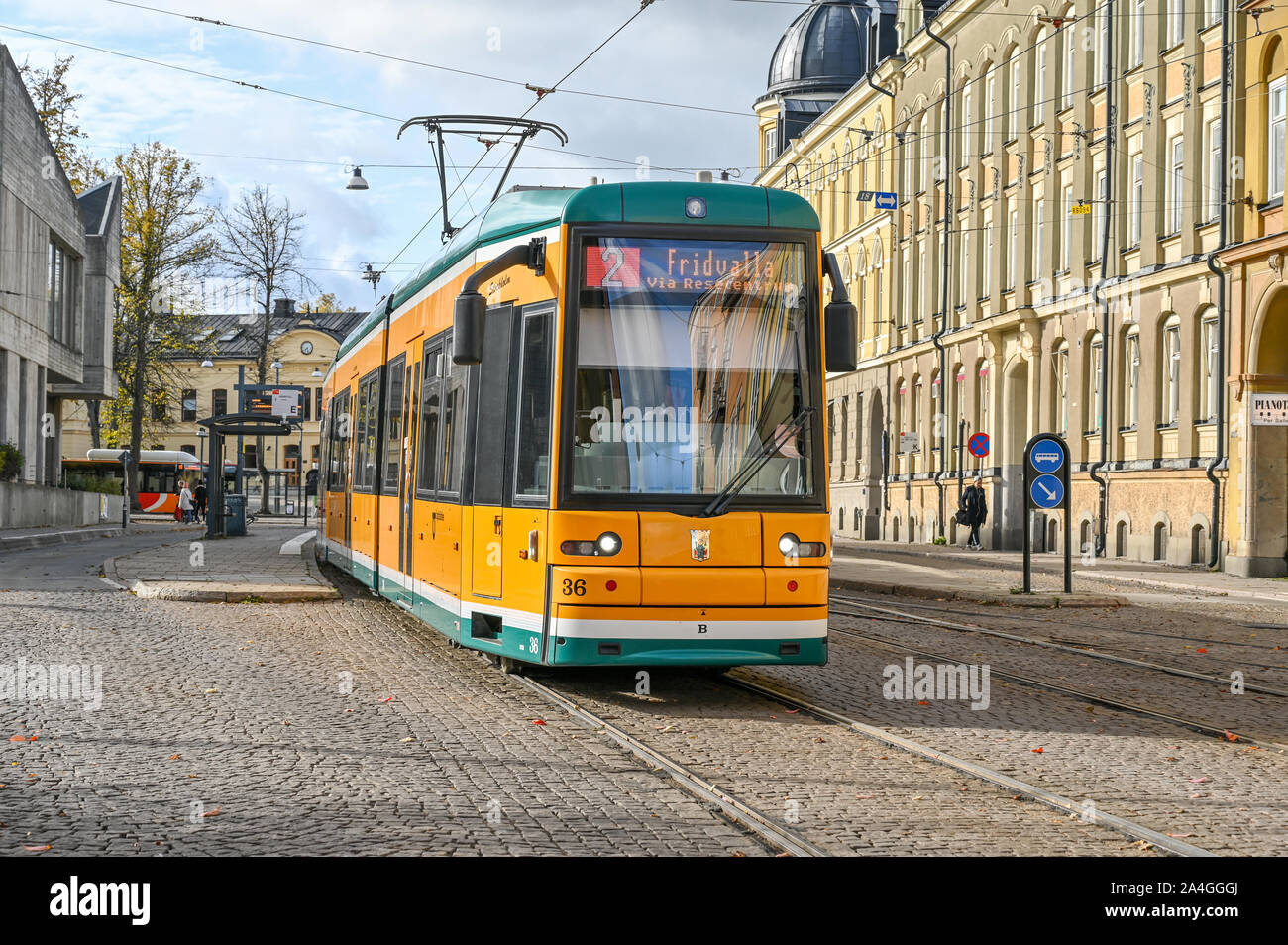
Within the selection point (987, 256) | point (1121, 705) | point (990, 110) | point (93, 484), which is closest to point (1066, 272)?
point (987, 256)

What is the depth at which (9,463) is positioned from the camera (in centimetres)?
4062

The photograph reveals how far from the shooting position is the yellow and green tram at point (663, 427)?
9672 mm

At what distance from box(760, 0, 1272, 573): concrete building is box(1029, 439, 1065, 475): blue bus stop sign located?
9.18m

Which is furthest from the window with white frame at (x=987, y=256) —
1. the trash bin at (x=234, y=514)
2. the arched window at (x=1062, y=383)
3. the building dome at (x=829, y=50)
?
the building dome at (x=829, y=50)

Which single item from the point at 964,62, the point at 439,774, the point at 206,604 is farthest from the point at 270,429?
the point at 439,774

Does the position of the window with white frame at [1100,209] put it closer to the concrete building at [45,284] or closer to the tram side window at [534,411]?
the tram side window at [534,411]

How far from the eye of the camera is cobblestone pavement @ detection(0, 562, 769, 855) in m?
6.08

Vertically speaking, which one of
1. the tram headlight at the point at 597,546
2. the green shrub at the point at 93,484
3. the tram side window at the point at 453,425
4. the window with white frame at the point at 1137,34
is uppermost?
the window with white frame at the point at 1137,34

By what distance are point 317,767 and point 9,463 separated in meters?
36.2

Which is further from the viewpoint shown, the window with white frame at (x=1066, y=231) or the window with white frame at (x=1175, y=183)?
the window with white frame at (x=1066, y=231)

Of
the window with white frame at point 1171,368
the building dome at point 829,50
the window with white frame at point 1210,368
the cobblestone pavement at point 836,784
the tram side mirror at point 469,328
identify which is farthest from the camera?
the building dome at point 829,50

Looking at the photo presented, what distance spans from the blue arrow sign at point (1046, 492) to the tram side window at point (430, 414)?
9.48 m

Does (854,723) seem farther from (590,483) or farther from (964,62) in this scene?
(964,62)

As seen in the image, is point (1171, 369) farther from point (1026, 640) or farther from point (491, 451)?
point (491, 451)
